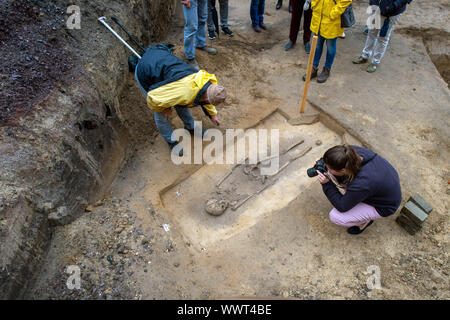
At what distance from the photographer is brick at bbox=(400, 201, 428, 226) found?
3.19 meters

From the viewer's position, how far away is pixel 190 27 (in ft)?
16.5

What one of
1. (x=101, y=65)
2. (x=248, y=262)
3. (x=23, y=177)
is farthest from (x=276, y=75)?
(x=23, y=177)

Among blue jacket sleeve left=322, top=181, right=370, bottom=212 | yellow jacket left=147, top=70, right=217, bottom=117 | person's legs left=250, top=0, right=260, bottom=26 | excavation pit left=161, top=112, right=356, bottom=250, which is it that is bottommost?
excavation pit left=161, top=112, right=356, bottom=250

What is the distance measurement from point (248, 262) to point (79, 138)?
100 inches

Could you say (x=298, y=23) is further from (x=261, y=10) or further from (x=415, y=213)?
(x=415, y=213)

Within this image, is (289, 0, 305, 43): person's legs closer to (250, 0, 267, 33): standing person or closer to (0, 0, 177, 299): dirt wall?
(250, 0, 267, 33): standing person

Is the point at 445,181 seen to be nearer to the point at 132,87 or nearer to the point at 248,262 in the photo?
the point at 248,262

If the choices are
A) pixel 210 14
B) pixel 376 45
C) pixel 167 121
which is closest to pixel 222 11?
pixel 210 14

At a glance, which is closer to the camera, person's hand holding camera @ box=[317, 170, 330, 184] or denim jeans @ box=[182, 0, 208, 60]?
person's hand holding camera @ box=[317, 170, 330, 184]

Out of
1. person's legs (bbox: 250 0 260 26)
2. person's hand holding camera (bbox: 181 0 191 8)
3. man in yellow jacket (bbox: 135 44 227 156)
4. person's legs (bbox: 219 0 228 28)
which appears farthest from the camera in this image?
person's legs (bbox: 250 0 260 26)

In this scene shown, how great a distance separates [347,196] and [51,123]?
339cm

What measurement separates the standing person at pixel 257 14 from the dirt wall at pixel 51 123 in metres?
3.31

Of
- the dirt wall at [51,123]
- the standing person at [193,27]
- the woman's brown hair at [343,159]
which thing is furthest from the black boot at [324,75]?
the dirt wall at [51,123]

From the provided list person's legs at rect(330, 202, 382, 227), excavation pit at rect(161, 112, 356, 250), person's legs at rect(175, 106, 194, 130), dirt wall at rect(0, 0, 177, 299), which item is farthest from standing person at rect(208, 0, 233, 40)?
person's legs at rect(330, 202, 382, 227)
